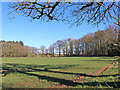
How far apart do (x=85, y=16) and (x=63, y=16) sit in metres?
0.87

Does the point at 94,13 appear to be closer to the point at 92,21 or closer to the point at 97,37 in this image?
the point at 92,21

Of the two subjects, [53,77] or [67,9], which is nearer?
[67,9]

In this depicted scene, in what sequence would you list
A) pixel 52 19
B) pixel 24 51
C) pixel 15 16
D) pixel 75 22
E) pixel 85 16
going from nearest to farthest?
1. pixel 15 16
2. pixel 52 19
3. pixel 75 22
4. pixel 85 16
5. pixel 24 51

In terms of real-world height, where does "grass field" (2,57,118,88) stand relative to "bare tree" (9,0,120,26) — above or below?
below

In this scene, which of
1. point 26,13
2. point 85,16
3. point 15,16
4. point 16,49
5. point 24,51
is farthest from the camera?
point 16,49

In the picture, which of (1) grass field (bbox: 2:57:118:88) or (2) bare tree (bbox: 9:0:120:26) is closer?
(2) bare tree (bbox: 9:0:120:26)

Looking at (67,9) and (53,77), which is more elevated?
(67,9)

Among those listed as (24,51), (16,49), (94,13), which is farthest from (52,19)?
(16,49)

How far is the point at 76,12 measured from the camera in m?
3.00

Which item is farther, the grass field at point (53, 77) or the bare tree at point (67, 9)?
the grass field at point (53, 77)

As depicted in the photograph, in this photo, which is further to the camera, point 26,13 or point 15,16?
point 26,13

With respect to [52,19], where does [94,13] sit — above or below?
above

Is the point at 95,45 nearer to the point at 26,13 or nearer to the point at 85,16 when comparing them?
the point at 85,16

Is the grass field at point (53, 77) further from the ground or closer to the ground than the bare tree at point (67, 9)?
closer to the ground
